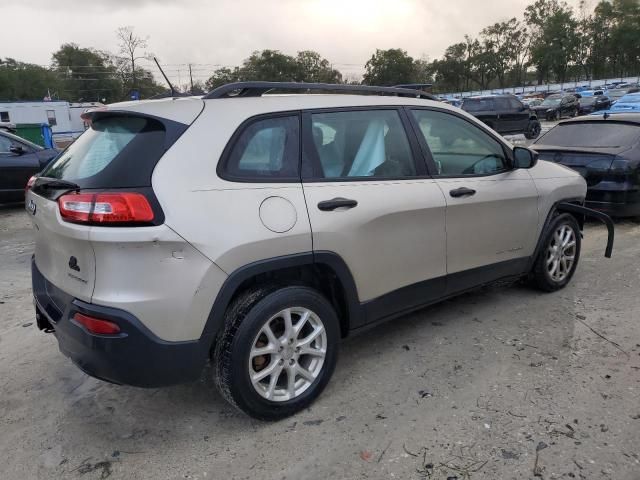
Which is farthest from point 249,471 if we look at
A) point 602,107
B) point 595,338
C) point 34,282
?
point 602,107

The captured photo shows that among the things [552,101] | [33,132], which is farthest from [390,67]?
[33,132]

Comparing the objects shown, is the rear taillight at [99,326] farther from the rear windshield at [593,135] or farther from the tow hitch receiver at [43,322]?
the rear windshield at [593,135]

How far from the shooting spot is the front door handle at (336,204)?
2.90 m

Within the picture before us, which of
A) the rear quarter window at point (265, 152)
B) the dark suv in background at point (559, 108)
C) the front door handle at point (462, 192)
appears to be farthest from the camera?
the dark suv in background at point (559, 108)

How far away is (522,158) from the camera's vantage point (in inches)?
165

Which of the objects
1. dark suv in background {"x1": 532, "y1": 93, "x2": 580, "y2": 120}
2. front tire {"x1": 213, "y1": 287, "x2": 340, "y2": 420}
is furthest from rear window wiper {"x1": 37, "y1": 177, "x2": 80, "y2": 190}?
dark suv in background {"x1": 532, "y1": 93, "x2": 580, "y2": 120}

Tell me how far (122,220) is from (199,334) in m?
0.64

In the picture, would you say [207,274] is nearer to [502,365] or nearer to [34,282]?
[34,282]

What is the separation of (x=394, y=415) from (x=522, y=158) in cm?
236

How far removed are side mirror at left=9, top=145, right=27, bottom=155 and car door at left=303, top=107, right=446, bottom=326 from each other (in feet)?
26.5

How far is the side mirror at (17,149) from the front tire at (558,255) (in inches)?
342

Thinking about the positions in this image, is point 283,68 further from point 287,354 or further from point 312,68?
point 287,354

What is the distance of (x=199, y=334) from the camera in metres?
2.54

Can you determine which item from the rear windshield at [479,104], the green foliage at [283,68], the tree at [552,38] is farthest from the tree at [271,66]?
the rear windshield at [479,104]
